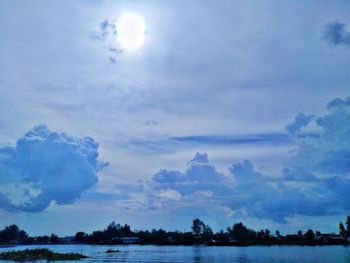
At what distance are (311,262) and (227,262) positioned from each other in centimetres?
2404

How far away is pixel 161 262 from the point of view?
132 meters

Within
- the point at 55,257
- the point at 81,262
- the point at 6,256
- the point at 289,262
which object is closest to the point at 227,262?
the point at 289,262

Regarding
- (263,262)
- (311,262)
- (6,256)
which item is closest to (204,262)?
(263,262)

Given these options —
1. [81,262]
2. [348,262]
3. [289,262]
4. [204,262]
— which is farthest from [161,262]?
[348,262]

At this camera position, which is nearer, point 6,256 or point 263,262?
point 263,262

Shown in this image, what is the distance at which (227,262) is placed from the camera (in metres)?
129

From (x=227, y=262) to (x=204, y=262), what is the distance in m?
7.60

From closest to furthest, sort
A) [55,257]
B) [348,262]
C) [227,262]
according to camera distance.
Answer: [348,262] < [227,262] < [55,257]

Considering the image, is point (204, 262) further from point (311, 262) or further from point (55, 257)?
point (55, 257)

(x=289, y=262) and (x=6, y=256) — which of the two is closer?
(x=289, y=262)

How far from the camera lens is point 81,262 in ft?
440

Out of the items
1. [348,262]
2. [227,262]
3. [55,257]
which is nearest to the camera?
[348,262]

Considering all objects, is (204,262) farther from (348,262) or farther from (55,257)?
(55,257)

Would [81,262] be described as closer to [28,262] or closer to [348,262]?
[28,262]
